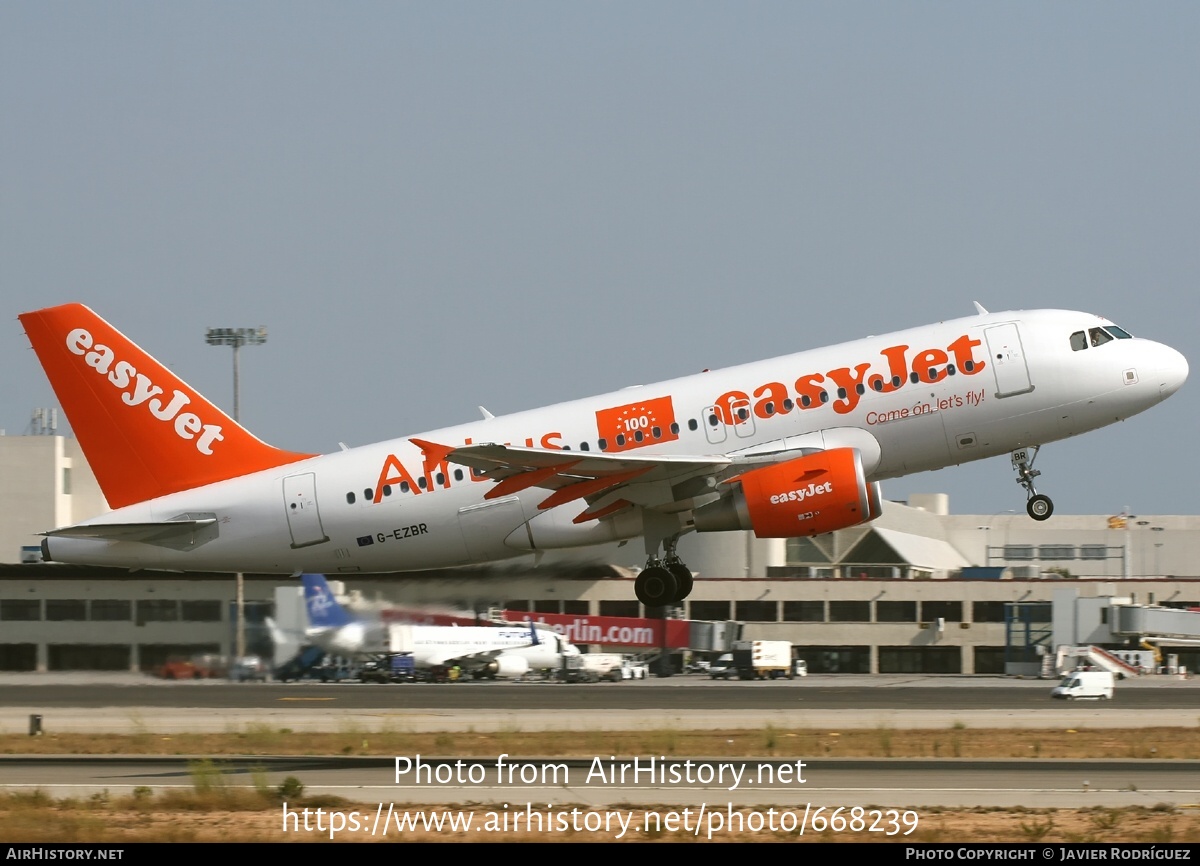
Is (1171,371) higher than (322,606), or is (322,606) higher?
(1171,371)

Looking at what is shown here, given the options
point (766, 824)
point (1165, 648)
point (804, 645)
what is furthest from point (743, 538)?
point (766, 824)

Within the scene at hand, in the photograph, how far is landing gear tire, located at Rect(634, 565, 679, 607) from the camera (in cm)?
3272

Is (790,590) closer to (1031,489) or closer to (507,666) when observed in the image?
(507,666)

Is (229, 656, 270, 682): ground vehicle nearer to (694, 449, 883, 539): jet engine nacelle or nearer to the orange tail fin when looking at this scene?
the orange tail fin

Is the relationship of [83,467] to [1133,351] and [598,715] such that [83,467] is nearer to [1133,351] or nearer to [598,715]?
[598,715]

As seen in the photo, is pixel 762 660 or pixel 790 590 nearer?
pixel 762 660

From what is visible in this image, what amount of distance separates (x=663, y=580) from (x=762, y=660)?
36.2 meters

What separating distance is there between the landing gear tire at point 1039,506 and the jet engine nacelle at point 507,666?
3167 cm

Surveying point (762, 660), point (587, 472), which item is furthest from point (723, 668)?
point (587, 472)

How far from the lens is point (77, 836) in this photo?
20141 millimetres

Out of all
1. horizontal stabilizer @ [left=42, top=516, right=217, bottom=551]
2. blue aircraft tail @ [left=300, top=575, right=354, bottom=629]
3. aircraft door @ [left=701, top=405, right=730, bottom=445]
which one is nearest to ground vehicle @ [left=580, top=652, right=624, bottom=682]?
blue aircraft tail @ [left=300, top=575, right=354, bottom=629]

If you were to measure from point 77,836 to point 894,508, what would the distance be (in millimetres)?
97288

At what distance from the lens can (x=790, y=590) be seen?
84.5m

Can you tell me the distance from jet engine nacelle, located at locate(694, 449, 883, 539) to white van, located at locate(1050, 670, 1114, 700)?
2128 centimetres
